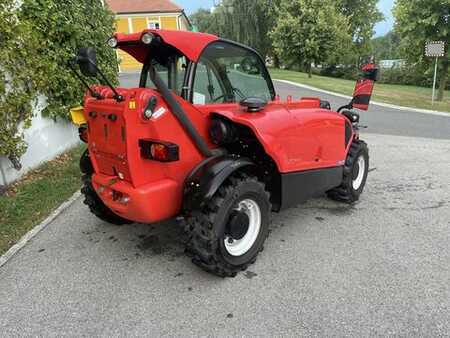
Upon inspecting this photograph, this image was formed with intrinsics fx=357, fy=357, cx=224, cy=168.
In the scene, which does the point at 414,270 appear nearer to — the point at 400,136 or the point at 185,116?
the point at 185,116

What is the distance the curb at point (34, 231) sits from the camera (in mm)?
3311

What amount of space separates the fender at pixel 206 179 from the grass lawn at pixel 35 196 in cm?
205

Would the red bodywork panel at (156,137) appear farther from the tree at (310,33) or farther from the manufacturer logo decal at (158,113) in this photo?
the tree at (310,33)

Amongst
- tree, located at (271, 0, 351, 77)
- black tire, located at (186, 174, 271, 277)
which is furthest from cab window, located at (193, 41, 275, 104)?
tree, located at (271, 0, 351, 77)

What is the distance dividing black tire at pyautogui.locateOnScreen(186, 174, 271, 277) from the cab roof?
1034 mm

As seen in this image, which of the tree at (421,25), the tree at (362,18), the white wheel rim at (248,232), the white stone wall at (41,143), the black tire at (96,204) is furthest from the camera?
the tree at (362,18)

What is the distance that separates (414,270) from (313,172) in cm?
121

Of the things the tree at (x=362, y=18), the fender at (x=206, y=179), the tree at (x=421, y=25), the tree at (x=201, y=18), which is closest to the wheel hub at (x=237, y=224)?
the fender at (x=206, y=179)

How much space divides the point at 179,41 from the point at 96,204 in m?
1.89

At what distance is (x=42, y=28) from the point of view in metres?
5.49

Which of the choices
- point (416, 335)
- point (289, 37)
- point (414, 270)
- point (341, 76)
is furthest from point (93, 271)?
point (341, 76)

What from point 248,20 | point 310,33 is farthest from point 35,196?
point 248,20

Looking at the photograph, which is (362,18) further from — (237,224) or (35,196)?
(237,224)

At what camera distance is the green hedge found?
15.3 feet
